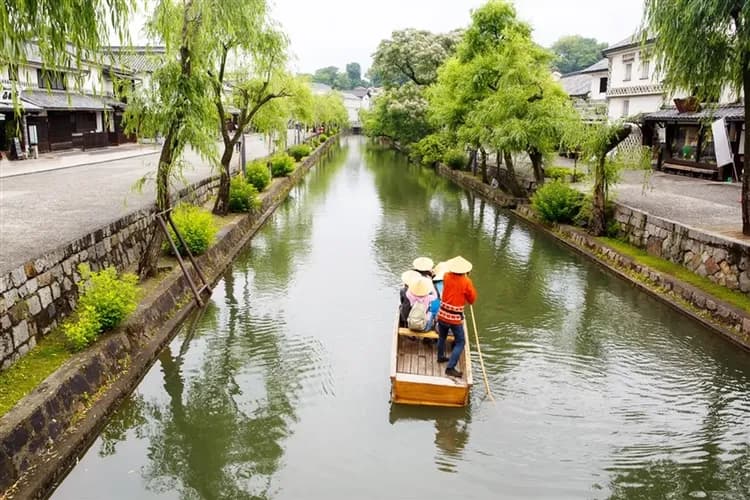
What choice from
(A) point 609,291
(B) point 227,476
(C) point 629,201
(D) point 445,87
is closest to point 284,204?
(D) point 445,87

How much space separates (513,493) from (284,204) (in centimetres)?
2192

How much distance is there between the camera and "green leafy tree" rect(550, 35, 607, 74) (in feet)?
372

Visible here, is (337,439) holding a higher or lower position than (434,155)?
lower

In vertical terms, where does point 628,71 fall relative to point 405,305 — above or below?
above

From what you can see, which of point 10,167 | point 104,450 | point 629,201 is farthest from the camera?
point 10,167

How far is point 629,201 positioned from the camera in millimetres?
20547

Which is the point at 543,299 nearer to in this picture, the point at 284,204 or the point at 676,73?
the point at 676,73

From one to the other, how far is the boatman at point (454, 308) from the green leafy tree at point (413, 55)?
45.8 meters

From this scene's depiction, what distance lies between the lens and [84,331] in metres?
8.75

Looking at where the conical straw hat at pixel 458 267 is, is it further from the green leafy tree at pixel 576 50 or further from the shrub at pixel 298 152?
the green leafy tree at pixel 576 50

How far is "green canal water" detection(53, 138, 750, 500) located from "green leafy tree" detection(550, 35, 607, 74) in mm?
108584

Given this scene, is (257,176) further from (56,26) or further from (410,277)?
(56,26)

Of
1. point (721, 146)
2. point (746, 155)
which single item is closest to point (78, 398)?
point (746, 155)

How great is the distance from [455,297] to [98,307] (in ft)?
17.5
